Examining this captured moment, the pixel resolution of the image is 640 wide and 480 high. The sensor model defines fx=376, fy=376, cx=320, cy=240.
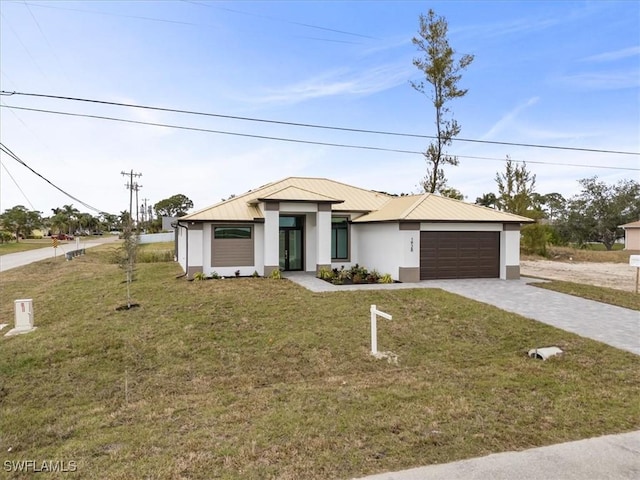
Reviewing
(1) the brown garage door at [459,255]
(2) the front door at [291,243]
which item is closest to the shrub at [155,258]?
(2) the front door at [291,243]

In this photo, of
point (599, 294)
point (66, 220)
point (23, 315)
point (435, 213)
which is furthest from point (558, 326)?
point (66, 220)

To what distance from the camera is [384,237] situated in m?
16.6

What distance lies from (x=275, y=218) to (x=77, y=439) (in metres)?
12.4

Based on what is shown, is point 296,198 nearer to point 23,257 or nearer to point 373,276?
point 373,276

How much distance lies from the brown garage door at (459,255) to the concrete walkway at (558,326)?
666 mm

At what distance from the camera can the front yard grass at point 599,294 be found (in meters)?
11.9

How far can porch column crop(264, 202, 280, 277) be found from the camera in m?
16.2

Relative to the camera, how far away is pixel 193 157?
959 inches

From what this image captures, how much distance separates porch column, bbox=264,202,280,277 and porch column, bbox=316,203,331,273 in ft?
6.15

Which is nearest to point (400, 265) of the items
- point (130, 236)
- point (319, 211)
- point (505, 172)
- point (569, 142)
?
point (319, 211)

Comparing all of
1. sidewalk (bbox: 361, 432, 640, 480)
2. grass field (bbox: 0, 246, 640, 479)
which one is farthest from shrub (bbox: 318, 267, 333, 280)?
sidewalk (bbox: 361, 432, 640, 480)

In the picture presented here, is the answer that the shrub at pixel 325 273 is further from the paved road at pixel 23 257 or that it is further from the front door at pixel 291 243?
the paved road at pixel 23 257

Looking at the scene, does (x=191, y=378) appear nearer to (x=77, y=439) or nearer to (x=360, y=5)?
(x=77, y=439)

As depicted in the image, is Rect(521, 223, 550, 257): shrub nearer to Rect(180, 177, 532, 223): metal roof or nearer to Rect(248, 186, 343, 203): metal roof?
Rect(180, 177, 532, 223): metal roof
